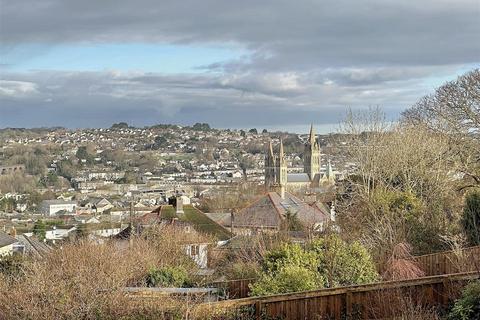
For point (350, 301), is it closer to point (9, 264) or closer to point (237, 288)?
point (237, 288)

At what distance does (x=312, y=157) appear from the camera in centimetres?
11488

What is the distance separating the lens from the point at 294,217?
33.1 m

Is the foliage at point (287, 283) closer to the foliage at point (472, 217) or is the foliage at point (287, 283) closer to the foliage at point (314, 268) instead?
the foliage at point (314, 268)

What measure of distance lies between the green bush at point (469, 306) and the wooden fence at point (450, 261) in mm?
3512

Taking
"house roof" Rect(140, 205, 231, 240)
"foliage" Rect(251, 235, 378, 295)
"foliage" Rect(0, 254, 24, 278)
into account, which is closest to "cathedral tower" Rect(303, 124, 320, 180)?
"house roof" Rect(140, 205, 231, 240)

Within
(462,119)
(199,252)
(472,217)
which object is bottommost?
(199,252)

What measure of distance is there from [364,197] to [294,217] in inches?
348

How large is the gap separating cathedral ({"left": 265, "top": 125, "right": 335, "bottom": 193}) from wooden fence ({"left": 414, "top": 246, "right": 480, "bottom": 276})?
79.0 meters

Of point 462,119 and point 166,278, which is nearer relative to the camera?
point 166,278

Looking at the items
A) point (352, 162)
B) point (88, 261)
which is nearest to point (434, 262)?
point (88, 261)

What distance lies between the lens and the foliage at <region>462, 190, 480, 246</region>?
712 inches

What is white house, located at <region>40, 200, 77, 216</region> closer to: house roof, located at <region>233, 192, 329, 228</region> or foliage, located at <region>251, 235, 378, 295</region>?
house roof, located at <region>233, 192, 329, 228</region>

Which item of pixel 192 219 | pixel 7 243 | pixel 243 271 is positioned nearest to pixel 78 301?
pixel 243 271

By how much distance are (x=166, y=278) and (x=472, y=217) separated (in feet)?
27.9
